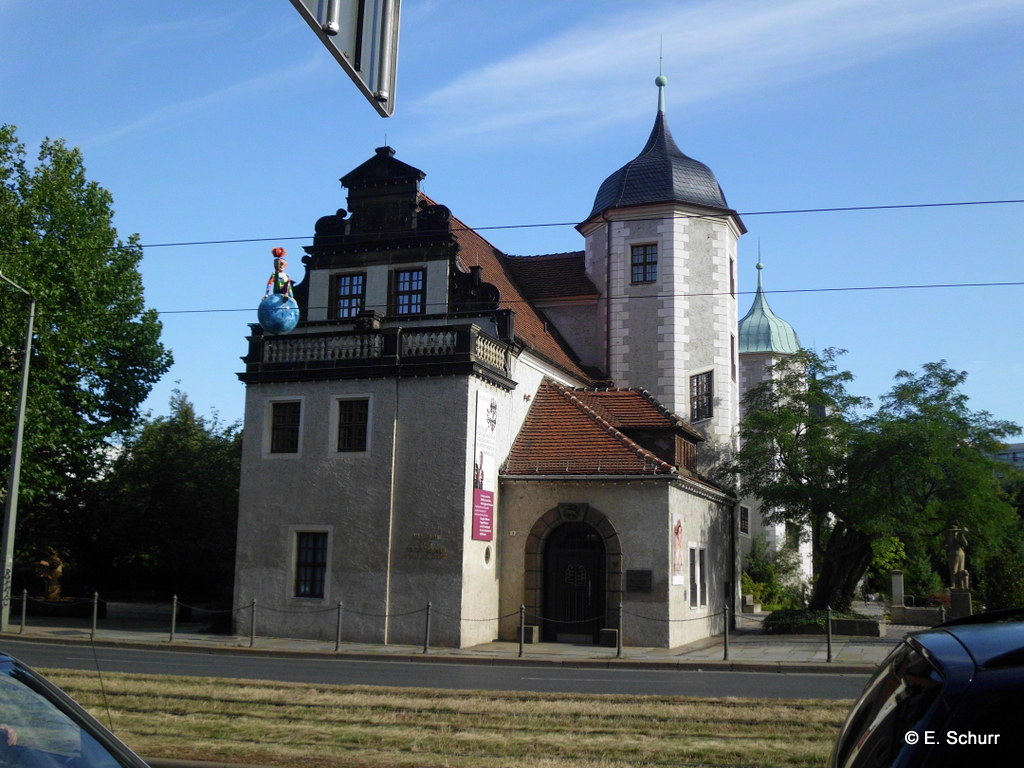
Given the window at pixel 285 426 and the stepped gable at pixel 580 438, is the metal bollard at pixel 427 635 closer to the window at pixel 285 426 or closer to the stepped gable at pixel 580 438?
the stepped gable at pixel 580 438

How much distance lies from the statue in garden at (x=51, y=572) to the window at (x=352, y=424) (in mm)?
14992

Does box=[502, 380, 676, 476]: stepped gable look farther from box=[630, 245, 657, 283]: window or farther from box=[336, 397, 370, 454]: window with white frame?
box=[630, 245, 657, 283]: window

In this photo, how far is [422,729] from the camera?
1069 centimetres

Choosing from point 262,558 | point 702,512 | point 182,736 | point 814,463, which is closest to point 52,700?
point 182,736

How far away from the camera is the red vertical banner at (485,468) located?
2556 cm

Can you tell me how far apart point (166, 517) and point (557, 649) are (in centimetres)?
1919

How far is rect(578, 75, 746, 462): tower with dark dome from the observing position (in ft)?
113

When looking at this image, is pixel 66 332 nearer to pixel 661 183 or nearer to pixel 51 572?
pixel 51 572

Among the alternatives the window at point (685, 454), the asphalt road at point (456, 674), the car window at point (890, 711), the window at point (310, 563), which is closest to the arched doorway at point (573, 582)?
the window at point (685, 454)

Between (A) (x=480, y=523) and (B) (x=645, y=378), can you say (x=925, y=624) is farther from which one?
(A) (x=480, y=523)

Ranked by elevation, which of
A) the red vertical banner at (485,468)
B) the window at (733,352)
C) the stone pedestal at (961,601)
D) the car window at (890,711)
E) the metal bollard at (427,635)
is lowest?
the metal bollard at (427,635)

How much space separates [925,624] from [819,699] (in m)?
22.9

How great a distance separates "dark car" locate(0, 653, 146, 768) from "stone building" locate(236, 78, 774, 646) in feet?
69.1

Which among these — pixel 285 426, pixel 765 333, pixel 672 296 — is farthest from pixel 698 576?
pixel 765 333
